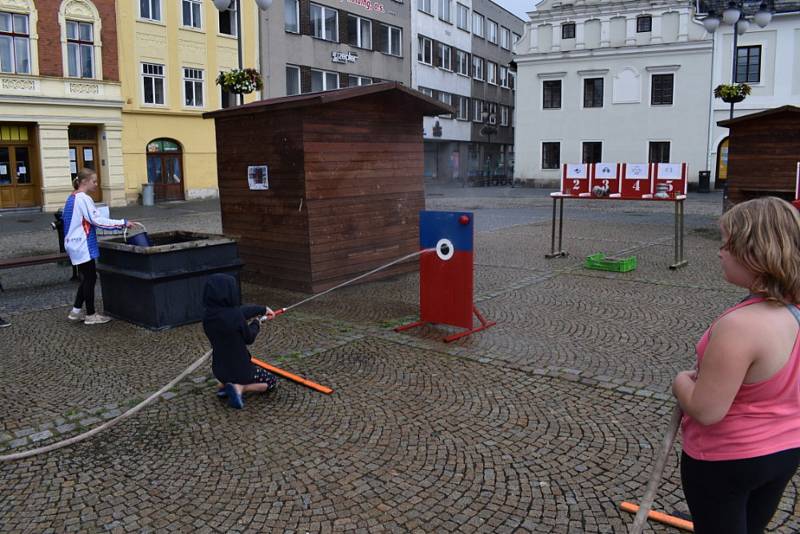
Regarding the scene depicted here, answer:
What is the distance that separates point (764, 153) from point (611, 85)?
24.9 meters

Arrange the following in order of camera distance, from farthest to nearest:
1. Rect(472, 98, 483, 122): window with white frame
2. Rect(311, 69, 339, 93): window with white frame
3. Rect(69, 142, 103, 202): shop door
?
Rect(472, 98, 483, 122): window with white frame, Rect(311, 69, 339, 93): window with white frame, Rect(69, 142, 103, 202): shop door

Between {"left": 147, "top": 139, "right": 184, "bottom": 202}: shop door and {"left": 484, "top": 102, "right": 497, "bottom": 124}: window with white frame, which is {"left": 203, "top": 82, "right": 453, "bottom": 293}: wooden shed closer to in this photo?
{"left": 147, "top": 139, "right": 184, "bottom": 202}: shop door

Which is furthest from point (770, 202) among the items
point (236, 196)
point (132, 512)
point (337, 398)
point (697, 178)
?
point (697, 178)

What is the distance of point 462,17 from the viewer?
2052 inches

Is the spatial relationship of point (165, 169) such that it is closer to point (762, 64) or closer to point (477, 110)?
point (762, 64)

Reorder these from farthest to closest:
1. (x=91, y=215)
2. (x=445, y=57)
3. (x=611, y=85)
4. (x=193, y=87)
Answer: (x=445, y=57) → (x=611, y=85) → (x=193, y=87) → (x=91, y=215)

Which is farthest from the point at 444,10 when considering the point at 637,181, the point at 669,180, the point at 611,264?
the point at 611,264

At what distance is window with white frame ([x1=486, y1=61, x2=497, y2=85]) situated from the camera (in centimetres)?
5703

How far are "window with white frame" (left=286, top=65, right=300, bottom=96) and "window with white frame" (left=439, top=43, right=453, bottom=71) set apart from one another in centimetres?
1566

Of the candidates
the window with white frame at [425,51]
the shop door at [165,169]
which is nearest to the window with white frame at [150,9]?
the shop door at [165,169]

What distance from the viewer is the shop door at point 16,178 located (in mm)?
26438

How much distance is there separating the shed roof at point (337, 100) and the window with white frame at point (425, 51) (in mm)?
37069

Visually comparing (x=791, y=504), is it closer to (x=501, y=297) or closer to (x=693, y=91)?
(x=501, y=297)

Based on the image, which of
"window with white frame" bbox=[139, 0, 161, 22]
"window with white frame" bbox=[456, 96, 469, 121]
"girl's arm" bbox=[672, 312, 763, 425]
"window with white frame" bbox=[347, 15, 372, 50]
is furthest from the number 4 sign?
"window with white frame" bbox=[456, 96, 469, 121]
